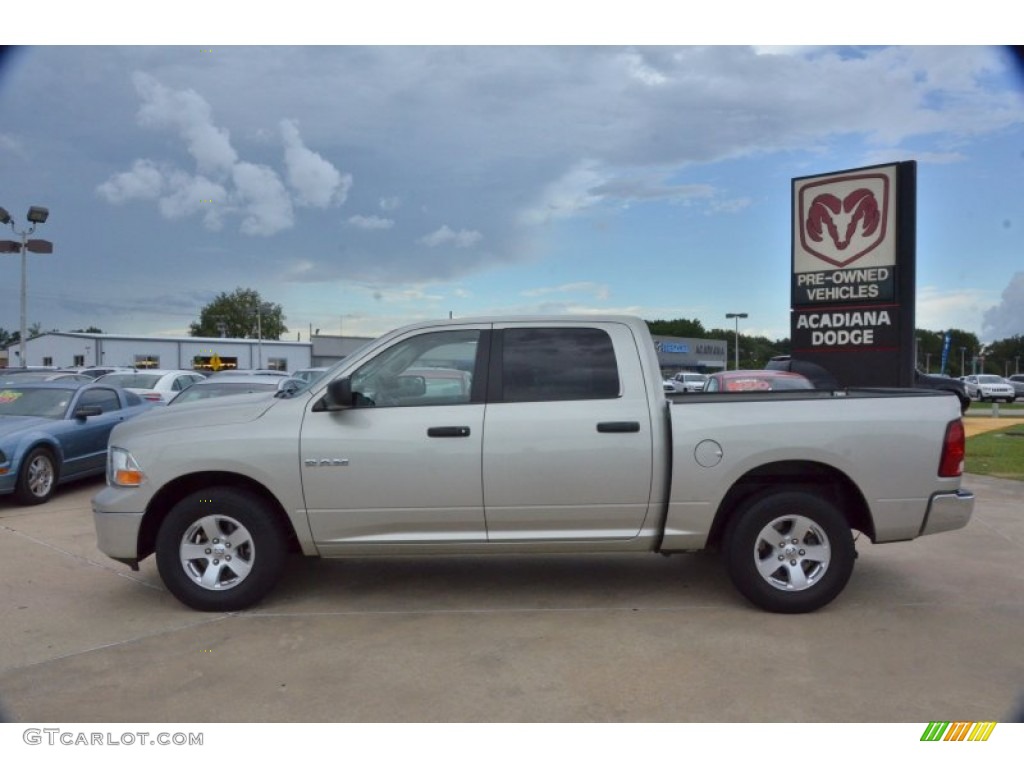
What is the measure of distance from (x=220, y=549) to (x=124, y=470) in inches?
30.7

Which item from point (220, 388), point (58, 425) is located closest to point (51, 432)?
point (58, 425)

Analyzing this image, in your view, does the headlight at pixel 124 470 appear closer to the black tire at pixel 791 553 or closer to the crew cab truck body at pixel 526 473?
the crew cab truck body at pixel 526 473

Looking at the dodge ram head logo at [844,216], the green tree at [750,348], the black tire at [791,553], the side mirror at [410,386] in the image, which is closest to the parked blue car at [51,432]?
the side mirror at [410,386]

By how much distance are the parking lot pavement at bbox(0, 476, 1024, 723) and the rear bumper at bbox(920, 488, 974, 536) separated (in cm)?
57

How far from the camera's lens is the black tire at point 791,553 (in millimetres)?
4938

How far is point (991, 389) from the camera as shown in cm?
3862

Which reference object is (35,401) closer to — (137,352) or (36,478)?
(36,478)

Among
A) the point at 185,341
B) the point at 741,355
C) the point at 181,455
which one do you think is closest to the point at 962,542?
the point at 181,455

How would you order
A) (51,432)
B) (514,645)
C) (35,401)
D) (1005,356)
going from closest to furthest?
1. (514,645)
2. (51,432)
3. (35,401)
4. (1005,356)

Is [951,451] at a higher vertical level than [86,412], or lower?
higher

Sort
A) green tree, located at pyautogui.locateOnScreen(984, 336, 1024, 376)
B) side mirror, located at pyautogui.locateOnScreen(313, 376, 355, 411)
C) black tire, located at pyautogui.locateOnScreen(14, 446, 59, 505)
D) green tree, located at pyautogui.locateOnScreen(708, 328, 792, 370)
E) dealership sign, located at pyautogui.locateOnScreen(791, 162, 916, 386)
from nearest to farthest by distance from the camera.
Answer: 1. side mirror, located at pyautogui.locateOnScreen(313, 376, 355, 411)
2. black tire, located at pyautogui.locateOnScreen(14, 446, 59, 505)
3. dealership sign, located at pyautogui.locateOnScreen(791, 162, 916, 386)
4. green tree, located at pyautogui.locateOnScreen(708, 328, 792, 370)
5. green tree, located at pyautogui.locateOnScreen(984, 336, 1024, 376)

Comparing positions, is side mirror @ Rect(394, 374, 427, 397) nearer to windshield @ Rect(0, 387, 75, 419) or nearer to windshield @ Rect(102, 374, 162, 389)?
windshield @ Rect(0, 387, 75, 419)

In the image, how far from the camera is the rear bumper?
496 cm

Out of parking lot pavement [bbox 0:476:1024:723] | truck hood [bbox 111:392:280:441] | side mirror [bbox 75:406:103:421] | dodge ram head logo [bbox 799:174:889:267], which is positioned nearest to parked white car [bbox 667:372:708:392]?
dodge ram head logo [bbox 799:174:889:267]
